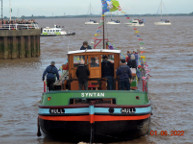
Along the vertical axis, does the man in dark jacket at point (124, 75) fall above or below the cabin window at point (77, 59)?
below

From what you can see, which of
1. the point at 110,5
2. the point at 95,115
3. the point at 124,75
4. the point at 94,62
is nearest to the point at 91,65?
the point at 94,62

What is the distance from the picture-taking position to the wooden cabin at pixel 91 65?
587 inches

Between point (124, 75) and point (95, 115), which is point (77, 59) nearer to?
point (124, 75)

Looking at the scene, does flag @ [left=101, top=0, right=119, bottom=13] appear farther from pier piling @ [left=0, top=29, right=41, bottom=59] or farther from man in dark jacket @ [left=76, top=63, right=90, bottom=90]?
pier piling @ [left=0, top=29, right=41, bottom=59]

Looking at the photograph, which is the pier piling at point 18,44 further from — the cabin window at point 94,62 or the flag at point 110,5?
the cabin window at point 94,62

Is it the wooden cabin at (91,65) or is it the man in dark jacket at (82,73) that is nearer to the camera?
the man in dark jacket at (82,73)

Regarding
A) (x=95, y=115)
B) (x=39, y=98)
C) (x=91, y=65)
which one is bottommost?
(x=39, y=98)

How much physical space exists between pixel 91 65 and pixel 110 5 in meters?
3.88

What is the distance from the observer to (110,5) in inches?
715

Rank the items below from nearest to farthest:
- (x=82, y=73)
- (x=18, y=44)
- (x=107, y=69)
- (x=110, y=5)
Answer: (x=82, y=73) < (x=107, y=69) < (x=110, y=5) < (x=18, y=44)

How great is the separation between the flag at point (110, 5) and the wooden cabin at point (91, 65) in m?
3.46

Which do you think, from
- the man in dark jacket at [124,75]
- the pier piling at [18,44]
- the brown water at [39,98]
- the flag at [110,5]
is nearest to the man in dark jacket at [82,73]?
the man in dark jacket at [124,75]

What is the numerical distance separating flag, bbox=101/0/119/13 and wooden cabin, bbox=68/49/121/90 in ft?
11.3

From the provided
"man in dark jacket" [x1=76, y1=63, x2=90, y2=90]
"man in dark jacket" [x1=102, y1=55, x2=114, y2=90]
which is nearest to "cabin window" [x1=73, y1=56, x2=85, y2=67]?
"man in dark jacket" [x1=76, y1=63, x2=90, y2=90]
